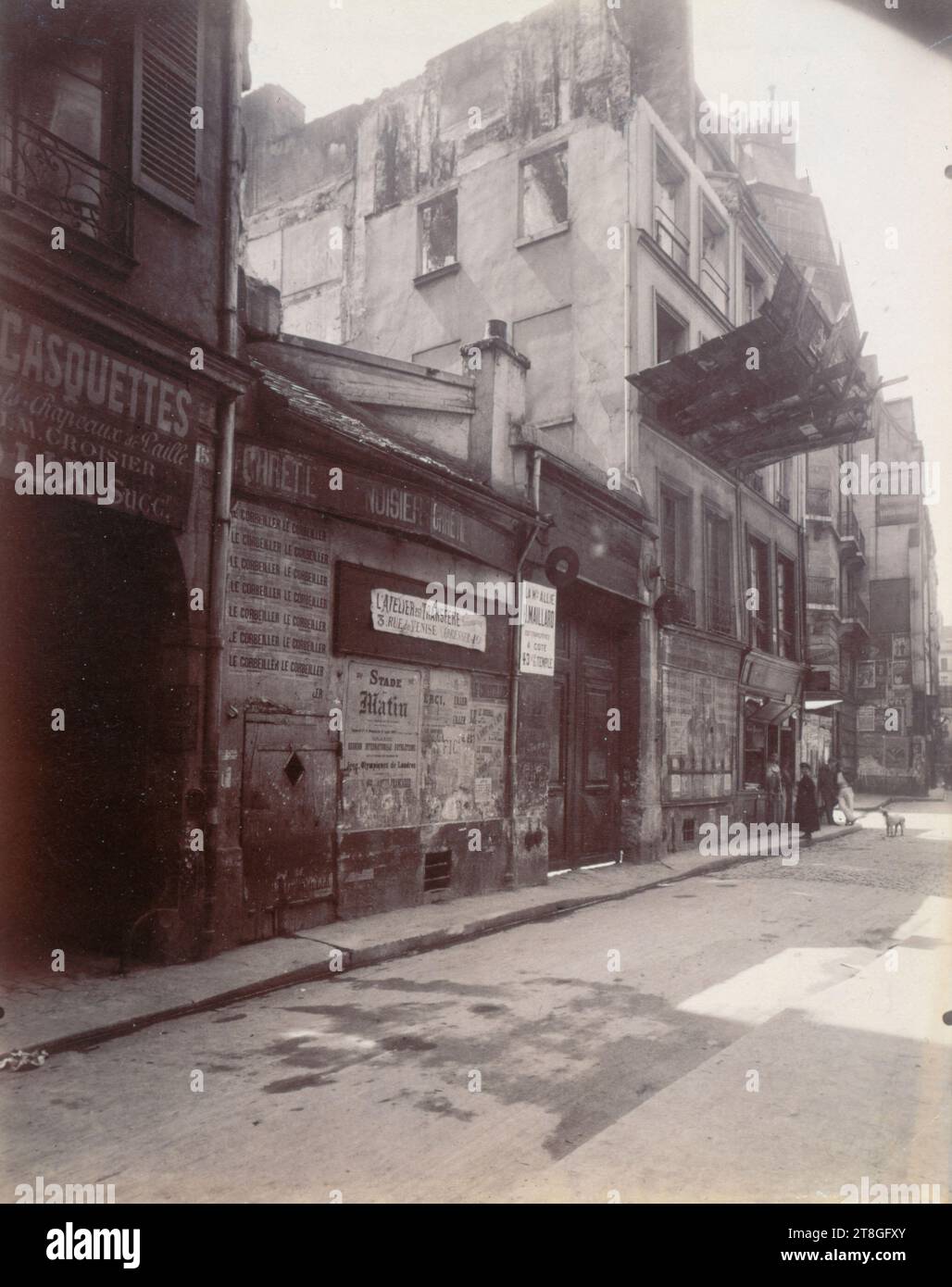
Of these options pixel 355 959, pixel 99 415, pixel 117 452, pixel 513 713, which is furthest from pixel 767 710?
pixel 99 415

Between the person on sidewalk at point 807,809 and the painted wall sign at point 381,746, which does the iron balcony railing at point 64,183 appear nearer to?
the painted wall sign at point 381,746

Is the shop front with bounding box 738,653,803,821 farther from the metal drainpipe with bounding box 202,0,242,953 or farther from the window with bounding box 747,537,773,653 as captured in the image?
the metal drainpipe with bounding box 202,0,242,953

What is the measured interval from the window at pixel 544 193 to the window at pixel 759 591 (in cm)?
833

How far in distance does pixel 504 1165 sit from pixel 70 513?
5.44m

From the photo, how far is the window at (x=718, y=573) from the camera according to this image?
60.9 ft

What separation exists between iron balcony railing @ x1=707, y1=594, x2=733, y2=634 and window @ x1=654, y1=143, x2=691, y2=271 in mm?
6441

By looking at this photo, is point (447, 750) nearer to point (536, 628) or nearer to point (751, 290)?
point (536, 628)

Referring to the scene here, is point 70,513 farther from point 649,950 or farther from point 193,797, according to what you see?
point 649,950

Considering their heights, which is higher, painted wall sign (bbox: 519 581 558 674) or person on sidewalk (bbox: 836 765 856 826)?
painted wall sign (bbox: 519 581 558 674)

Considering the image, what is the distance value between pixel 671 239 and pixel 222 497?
13.1m

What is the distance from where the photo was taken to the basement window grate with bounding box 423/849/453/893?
10.0 m

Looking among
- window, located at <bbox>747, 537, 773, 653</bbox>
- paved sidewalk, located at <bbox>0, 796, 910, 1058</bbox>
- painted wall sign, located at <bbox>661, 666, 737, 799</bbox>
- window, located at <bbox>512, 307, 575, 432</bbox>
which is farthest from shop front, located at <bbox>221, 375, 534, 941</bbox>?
window, located at <bbox>747, 537, 773, 653</bbox>

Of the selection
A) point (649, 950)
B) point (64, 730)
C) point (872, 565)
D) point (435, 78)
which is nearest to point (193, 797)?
point (64, 730)

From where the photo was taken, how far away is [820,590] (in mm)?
32156
